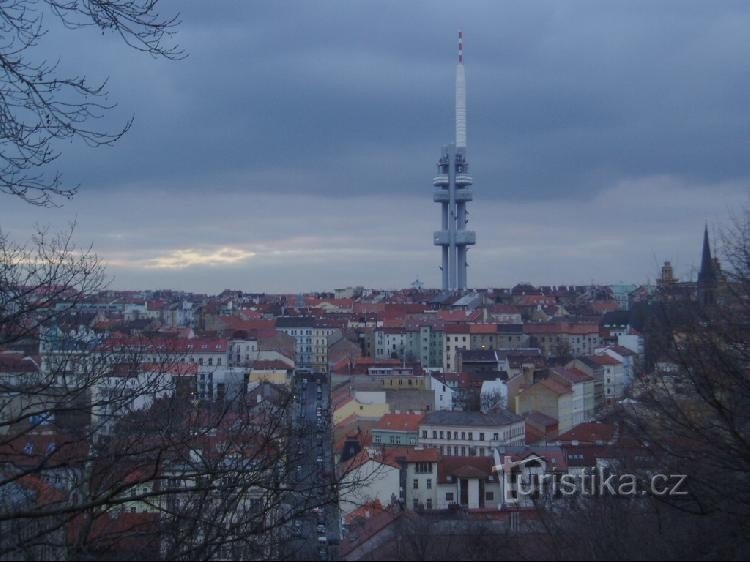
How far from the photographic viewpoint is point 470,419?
1019 inches

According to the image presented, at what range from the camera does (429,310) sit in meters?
69.4

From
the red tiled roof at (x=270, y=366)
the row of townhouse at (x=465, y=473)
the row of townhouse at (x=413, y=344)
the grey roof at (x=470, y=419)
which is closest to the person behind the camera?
the row of townhouse at (x=465, y=473)

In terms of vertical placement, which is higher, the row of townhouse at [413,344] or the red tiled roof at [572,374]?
the row of townhouse at [413,344]

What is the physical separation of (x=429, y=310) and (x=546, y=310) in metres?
8.35

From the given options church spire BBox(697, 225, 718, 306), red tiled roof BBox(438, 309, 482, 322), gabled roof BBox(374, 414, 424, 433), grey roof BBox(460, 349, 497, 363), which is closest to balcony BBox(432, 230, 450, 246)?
red tiled roof BBox(438, 309, 482, 322)

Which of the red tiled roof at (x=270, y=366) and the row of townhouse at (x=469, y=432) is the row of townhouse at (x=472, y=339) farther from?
the row of townhouse at (x=469, y=432)

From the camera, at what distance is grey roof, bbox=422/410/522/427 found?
25484 mm

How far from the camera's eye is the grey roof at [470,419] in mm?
25484

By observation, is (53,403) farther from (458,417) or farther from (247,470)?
(458,417)

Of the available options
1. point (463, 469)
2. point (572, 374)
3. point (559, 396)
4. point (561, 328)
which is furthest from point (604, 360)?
point (463, 469)

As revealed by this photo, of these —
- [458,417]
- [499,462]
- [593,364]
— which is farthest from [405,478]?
[593,364]

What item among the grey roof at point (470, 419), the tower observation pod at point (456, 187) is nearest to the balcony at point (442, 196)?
the tower observation pod at point (456, 187)

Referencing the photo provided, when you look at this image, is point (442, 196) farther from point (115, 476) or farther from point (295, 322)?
point (115, 476)

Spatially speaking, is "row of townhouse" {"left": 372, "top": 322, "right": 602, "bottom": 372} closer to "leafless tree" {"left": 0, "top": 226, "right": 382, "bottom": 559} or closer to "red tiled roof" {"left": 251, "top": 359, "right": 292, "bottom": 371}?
"red tiled roof" {"left": 251, "top": 359, "right": 292, "bottom": 371}
